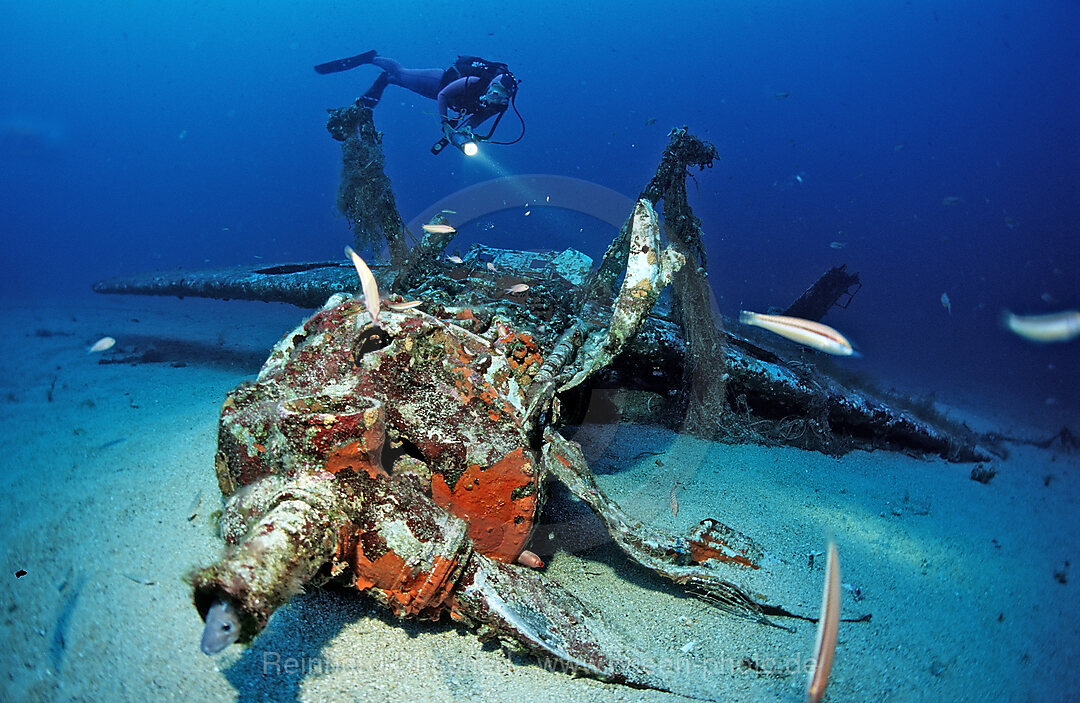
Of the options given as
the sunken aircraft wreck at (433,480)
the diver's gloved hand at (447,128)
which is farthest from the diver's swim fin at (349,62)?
the sunken aircraft wreck at (433,480)

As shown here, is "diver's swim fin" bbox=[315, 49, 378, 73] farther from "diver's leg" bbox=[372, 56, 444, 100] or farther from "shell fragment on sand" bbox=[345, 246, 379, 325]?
"shell fragment on sand" bbox=[345, 246, 379, 325]

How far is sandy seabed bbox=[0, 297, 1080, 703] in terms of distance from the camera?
1.95 metres

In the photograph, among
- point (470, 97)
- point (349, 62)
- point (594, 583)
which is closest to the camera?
point (594, 583)

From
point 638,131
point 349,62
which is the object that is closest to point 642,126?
point 638,131

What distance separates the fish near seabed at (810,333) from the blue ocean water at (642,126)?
47.4 metres

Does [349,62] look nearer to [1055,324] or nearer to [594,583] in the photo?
[594,583]

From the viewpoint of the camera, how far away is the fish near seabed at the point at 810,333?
229 cm

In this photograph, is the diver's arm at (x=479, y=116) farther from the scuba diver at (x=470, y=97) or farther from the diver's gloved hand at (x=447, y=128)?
the diver's gloved hand at (x=447, y=128)

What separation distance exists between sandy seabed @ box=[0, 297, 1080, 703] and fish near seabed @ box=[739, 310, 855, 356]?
1.66m

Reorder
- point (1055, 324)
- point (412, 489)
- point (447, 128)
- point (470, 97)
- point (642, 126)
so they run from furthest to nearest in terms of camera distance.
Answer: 1. point (642, 126)
2. point (470, 97)
3. point (447, 128)
4. point (1055, 324)
5. point (412, 489)

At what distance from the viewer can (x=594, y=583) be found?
2.89 metres

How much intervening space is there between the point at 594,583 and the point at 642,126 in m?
106

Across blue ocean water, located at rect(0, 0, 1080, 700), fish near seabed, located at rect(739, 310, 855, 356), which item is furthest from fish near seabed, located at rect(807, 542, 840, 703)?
blue ocean water, located at rect(0, 0, 1080, 700)

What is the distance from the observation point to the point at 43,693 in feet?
5.65
